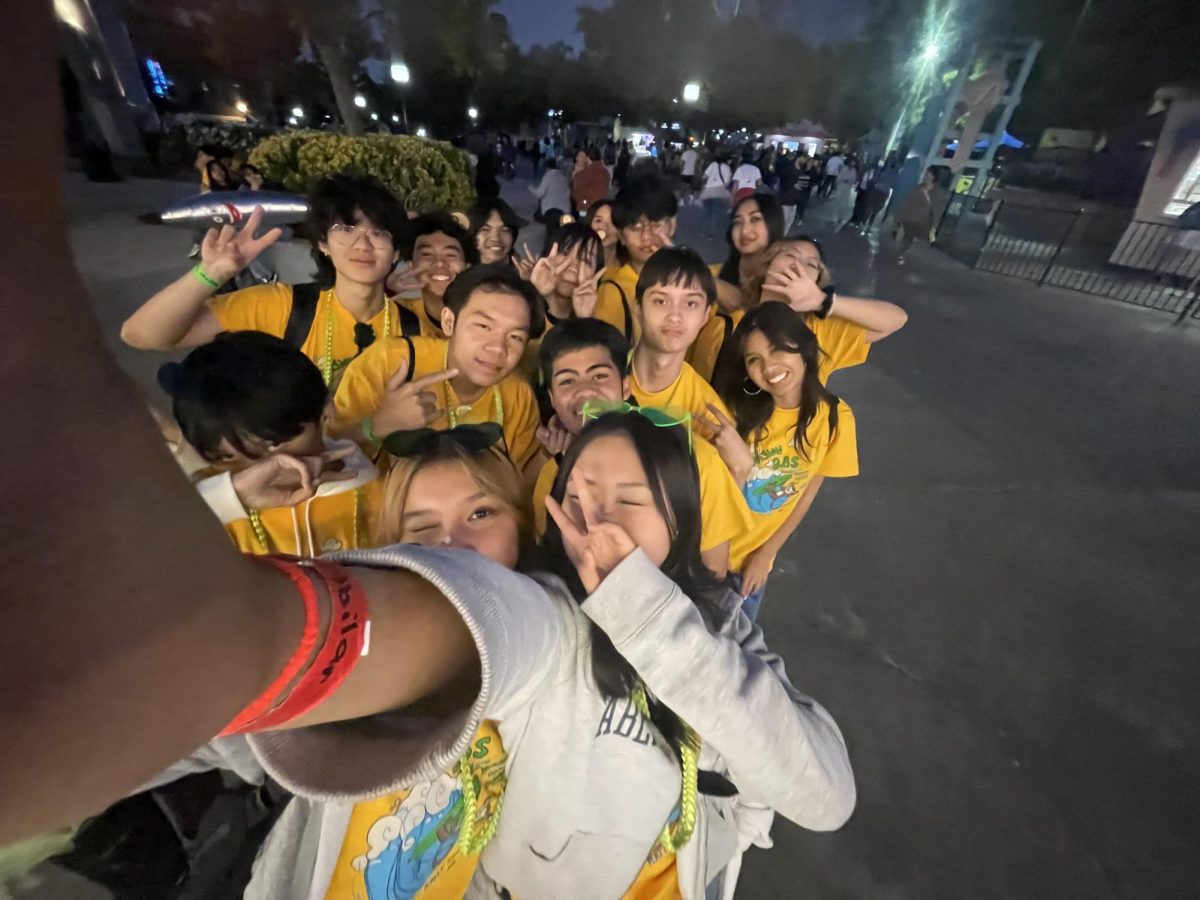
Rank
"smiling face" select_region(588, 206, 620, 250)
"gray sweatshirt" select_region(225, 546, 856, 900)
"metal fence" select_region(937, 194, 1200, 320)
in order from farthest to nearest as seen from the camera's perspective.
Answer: "metal fence" select_region(937, 194, 1200, 320) → "smiling face" select_region(588, 206, 620, 250) → "gray sweatshirt" select_region(225, 546, 856, 900)

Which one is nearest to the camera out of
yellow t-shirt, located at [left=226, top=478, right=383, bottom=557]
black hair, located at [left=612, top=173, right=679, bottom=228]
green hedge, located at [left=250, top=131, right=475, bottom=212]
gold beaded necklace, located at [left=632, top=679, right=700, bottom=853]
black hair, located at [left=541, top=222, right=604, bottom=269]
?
gold beaded necklace, located at [left=632, top=679, right=700, bottom=853]

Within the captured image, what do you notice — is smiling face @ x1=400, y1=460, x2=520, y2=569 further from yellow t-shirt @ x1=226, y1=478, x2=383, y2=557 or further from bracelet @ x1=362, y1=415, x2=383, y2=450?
bracelet @ x1=362, y1=415, x2=383, y2=450

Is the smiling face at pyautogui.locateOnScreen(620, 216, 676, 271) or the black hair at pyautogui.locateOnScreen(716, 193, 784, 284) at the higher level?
the black hair at pyautogui.locateOnScreen(716, 193, 784, 284)

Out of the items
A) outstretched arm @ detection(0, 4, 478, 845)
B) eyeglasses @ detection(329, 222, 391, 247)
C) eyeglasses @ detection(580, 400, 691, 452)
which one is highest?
outstretched arm @ detection(0, 4, 478, 845)

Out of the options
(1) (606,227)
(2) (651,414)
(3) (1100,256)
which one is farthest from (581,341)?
(3) (1100,256)

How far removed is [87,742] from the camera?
0.30 meters

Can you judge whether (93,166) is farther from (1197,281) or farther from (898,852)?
(1197,281)

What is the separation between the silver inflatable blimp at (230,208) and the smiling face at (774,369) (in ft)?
10.3

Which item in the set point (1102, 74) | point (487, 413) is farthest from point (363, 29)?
point (1102, 74)

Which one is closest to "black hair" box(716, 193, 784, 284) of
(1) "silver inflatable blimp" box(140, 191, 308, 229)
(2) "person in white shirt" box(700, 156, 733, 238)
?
(1) "silver inflatable blimp" box(140, 191, 308, 229)

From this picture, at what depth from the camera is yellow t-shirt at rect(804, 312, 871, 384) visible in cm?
237

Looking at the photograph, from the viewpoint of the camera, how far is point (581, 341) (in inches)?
70.4

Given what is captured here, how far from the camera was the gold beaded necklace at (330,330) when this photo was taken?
2.03m

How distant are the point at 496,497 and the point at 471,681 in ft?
2.32
